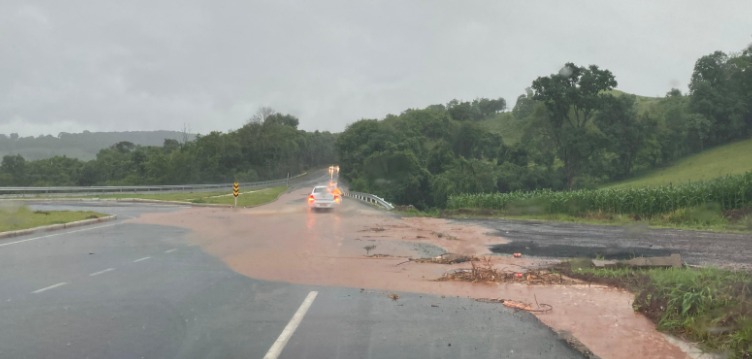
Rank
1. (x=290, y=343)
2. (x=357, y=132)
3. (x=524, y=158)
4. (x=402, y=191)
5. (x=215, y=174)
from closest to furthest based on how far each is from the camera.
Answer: (x=290, y=343) < (x=402, y=191) < (x=524, y=158) < (x=215, y=174) < (x=357, y=132)

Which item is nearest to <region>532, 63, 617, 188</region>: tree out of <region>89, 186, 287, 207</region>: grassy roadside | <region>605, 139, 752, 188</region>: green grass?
<region>605, 139, 752, 188</region>: green grass

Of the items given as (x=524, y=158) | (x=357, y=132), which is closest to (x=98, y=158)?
(x=357, y=132)

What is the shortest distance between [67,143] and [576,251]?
8544 cm

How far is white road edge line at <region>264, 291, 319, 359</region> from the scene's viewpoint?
632 cm

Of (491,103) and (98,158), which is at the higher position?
(491,103)

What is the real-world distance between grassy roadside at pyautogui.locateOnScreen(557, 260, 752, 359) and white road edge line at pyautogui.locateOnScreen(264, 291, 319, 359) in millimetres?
4488

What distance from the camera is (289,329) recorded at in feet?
23.9

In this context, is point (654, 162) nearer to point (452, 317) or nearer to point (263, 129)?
point (263, 129)

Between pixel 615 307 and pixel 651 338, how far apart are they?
5.36ft

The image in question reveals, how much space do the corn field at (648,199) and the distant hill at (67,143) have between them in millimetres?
59628

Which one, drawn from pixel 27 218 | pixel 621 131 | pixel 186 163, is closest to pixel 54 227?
pixel 27 218

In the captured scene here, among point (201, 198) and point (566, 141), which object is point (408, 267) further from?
point (566, 141)

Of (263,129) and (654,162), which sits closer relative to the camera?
(654,162)

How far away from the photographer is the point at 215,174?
78562 millimetres
